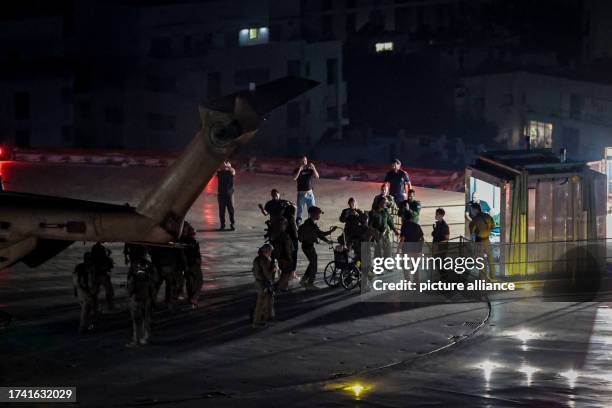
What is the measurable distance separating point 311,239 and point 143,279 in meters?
5.84

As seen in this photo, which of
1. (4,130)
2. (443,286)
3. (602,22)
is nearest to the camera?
(443,286)

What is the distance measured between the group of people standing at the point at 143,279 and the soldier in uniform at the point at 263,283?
1426 mm

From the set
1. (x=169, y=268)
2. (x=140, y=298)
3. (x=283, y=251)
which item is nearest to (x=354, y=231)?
(x=283, y=251)

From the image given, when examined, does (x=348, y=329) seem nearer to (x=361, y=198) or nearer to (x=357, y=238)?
(x=357, y=238)

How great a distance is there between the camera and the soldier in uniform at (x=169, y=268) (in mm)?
23844

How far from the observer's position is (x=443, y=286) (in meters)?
→ 26.6

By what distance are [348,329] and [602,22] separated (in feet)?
295

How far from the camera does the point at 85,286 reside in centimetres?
2216

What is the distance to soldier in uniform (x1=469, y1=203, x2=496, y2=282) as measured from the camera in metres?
26.2

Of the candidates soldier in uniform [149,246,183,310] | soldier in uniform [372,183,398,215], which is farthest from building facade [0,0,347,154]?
soldier in uniform [149,246,183,310]

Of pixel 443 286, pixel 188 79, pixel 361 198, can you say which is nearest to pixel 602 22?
pixel 188 79

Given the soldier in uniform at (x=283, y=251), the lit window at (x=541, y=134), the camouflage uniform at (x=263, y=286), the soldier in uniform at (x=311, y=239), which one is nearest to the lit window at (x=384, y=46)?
the lit window at (x=541, y=134)

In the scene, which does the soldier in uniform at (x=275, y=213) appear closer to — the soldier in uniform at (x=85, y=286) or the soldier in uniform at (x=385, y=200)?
the soldier in uniform at (x=385, y=200)

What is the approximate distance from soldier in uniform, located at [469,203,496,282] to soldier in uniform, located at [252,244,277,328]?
5.56 meters
